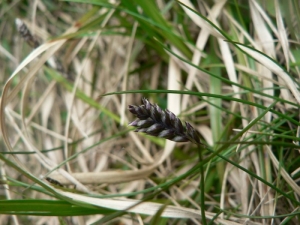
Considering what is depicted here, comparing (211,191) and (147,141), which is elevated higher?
(147,141)

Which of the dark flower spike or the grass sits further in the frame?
the grass

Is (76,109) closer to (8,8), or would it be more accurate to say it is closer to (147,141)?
(147,141)

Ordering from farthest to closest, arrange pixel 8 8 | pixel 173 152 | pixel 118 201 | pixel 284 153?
pixel 8 8, pixel 173 152, pixel 284 153, pixel 118 201

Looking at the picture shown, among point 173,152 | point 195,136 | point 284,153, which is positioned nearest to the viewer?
point 195,136

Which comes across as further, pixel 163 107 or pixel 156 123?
pixel 163 107

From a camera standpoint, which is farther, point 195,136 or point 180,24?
point 180,24

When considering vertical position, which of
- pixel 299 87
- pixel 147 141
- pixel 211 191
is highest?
pixel 299 87

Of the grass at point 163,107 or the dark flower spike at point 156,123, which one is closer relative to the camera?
the dark flower spike at point 156,123

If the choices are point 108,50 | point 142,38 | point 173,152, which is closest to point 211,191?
point 173,152
